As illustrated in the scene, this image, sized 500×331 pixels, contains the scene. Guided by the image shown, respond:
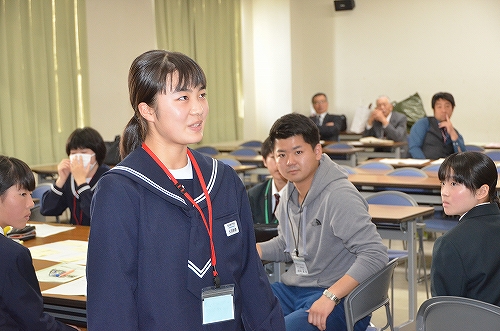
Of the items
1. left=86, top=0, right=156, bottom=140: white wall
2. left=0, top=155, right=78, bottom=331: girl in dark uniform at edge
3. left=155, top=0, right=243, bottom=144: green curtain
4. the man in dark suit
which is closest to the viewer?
left=0, top=155, right=78, bottom=331: girl in dark uniform at edge

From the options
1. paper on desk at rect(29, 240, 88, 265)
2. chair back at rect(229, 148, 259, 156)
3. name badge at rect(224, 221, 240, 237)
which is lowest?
chair back at rect(229, 148, 259, 156)

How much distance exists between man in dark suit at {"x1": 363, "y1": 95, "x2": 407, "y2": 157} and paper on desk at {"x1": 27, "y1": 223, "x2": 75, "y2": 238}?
6.38 m

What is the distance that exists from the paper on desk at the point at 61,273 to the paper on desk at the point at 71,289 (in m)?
0.06

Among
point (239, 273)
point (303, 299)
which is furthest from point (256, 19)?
point (239, 273)

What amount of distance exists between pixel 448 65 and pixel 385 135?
83.8 inches

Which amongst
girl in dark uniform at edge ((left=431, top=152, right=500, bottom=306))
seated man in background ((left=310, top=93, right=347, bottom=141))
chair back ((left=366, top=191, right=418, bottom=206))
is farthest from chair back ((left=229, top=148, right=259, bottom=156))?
girl in dark uniform at edge ((left=431, top=152, right=500, bottom=306))

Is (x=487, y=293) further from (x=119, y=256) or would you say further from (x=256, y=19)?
(x=256, y=19)

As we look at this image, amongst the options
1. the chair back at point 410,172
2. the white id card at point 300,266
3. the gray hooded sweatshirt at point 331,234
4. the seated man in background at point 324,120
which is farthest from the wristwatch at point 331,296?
the seated man in background at point 324,120

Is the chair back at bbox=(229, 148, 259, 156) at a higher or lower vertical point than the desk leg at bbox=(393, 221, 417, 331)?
higher

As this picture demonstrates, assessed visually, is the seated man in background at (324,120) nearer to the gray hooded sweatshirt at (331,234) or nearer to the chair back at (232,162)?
the chair back at (232,162)

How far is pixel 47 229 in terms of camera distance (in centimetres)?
364

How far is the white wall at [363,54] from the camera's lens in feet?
34.6

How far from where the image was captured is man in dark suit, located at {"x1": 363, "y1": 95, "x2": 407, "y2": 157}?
939cm

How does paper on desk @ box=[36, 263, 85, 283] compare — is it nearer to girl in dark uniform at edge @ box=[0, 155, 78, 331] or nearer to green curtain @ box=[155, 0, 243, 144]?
girl in dark uniform at edge @ box=[0, 155, 78, 331]
